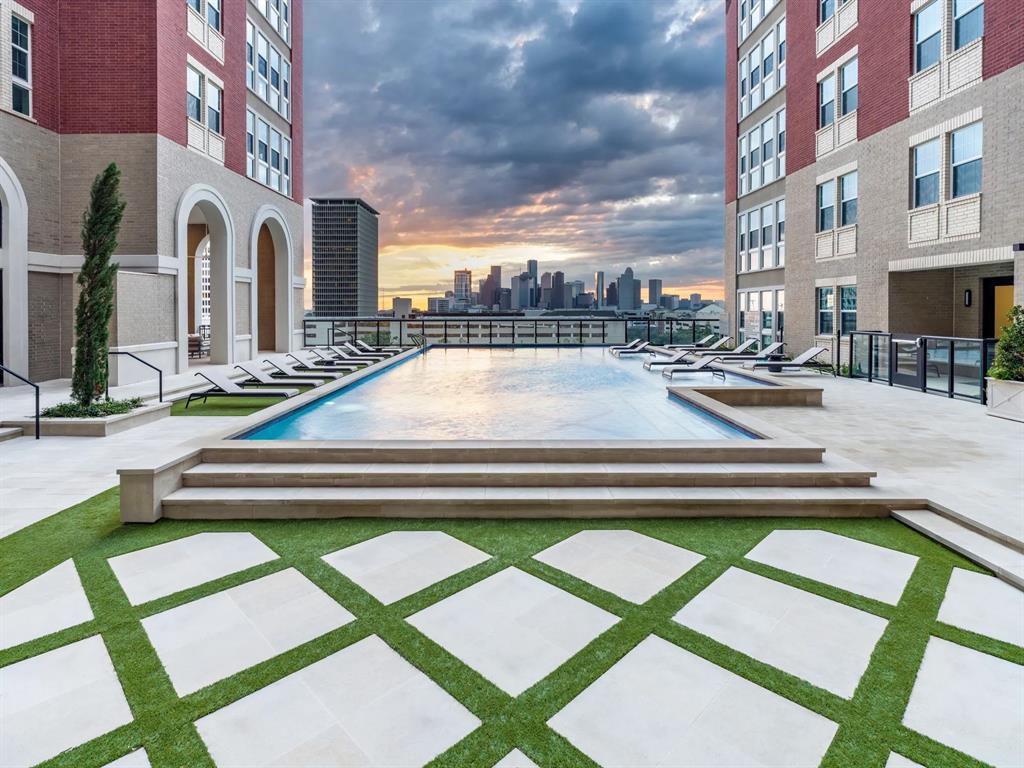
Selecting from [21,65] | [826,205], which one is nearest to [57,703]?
[21,65]

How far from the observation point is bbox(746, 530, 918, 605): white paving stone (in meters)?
4.17

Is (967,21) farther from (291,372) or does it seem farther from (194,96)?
(194,96)

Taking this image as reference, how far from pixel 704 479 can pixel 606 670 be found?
335 cm

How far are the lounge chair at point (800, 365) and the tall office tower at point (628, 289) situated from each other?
72.5 m

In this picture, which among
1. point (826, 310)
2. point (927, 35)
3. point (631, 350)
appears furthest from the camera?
point (631, 350)

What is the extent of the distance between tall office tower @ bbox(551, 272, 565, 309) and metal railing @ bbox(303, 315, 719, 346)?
71543mm

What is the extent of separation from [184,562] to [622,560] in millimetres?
3395

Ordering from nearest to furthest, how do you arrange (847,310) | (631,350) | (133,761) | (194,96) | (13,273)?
(133,761), (13,273), (847,310), (194,96), (631,350)

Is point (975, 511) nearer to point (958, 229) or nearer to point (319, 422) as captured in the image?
point (319, 422)

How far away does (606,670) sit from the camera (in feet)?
10.4

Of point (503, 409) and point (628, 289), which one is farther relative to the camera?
point (628, 289)

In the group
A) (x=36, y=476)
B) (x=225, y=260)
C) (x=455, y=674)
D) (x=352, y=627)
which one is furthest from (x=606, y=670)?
(x=225, y=260)

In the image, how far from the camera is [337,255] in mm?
173125

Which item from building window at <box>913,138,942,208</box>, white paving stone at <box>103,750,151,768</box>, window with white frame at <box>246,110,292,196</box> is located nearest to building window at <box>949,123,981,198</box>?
building window at <box>913,138,942,208</box>
